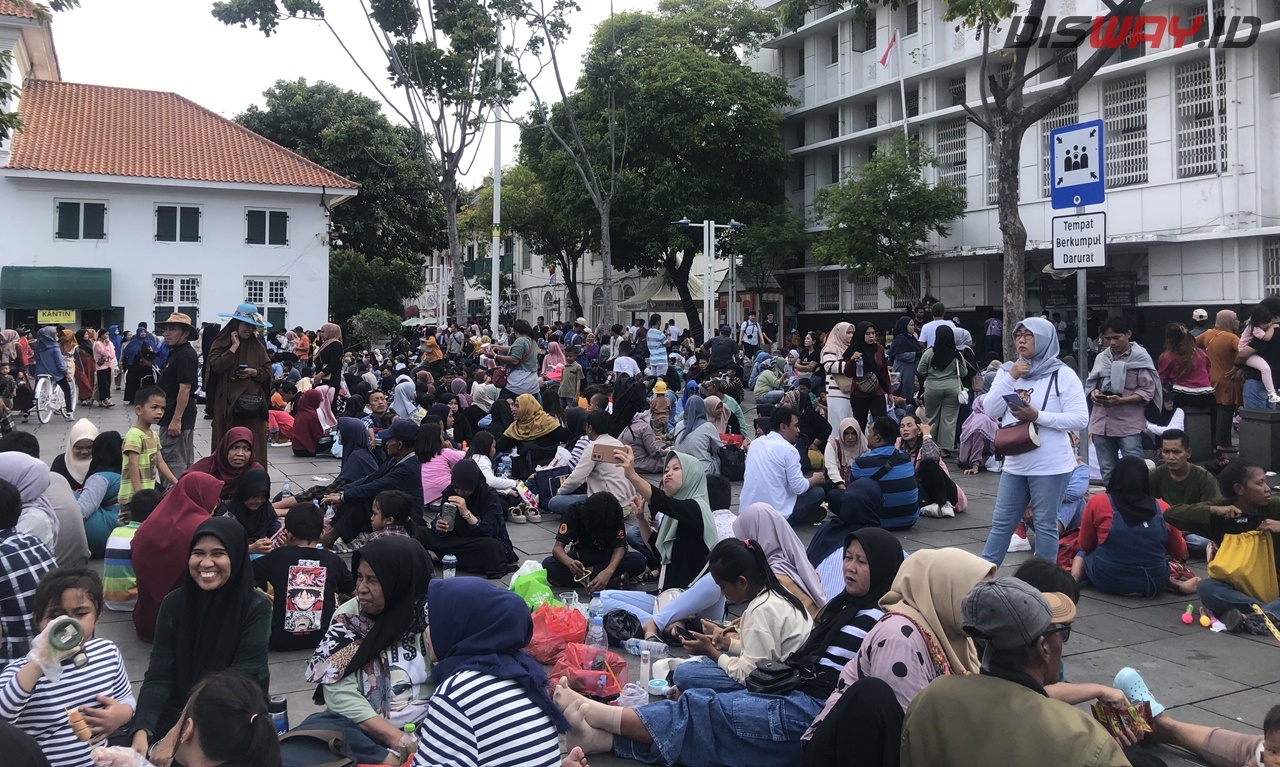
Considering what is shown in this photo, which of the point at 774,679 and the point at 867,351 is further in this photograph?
the point at 867,351

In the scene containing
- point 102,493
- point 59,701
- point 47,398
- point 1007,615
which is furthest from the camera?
point 47,398

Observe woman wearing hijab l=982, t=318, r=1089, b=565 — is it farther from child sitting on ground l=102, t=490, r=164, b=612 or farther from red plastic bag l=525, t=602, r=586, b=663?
child sitting on ground l=102, t=490, r=164, b=612

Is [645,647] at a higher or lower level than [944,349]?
lower

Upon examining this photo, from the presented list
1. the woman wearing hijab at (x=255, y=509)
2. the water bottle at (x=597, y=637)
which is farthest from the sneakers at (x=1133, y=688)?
the woman wearing hijab at (x=255, y=509)

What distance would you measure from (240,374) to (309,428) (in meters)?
5.26

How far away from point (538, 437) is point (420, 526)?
428 cm

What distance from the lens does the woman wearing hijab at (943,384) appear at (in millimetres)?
12305

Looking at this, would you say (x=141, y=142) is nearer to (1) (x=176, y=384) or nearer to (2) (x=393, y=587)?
(1) (x=176, y=384)

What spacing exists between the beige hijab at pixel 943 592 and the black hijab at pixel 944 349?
8.89 m

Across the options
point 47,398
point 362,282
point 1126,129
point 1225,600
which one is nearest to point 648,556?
point 1225,600

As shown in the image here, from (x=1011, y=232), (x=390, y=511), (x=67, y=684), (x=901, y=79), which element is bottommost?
(x=67, y=684)

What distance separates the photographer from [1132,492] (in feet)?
21.8

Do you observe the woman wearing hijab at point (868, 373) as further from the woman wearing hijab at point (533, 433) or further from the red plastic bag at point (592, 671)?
the red plastic bag at point (592, 671)

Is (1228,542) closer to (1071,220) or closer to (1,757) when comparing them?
(1071,220)
